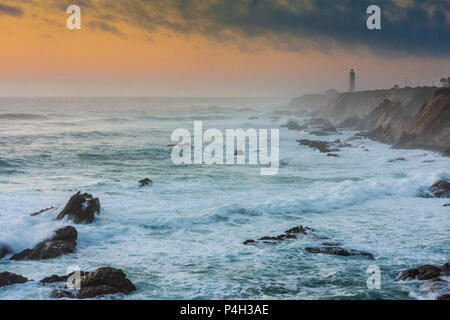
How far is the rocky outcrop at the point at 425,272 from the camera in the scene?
1135 centimetres

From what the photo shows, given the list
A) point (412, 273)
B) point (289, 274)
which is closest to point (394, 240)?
point (412, 273)

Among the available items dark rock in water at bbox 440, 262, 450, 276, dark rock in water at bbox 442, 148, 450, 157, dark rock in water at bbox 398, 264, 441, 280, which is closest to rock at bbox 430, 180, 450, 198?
Result: dark rock in water at bbox 440, 262, 450, 276

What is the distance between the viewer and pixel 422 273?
11.5m

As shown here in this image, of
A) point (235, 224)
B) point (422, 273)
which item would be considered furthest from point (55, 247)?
point (422, 273)

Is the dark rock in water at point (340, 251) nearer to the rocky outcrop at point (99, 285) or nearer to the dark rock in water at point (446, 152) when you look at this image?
the rocky outcrop at point (99, 285)

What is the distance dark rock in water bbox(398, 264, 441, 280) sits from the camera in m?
11.3

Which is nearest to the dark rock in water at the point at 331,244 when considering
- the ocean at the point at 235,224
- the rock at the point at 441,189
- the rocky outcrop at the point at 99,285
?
the ocean at the point at 235,224

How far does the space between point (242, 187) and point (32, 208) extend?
1153 cm

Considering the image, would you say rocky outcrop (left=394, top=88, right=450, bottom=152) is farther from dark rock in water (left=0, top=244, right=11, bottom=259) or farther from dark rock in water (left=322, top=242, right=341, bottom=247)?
dark rock in water (left=0, top=244, right=11, bottom=259)

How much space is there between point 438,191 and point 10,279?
20.4m

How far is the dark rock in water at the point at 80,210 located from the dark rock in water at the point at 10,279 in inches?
238

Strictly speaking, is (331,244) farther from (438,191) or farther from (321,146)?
(321,146)

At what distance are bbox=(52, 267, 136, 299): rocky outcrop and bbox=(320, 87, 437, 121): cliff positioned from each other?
201 ft
